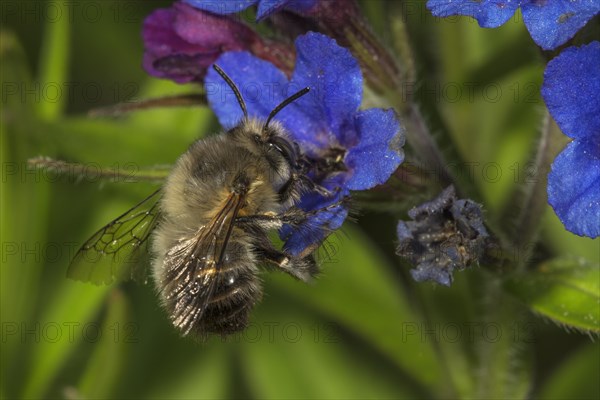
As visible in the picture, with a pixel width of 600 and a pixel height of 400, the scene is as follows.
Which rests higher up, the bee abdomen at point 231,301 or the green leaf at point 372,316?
the bee abdomen at point 231,301

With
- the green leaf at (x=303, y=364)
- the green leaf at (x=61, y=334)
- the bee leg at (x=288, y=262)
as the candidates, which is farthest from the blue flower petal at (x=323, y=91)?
the green leaf at (x=303, y=364)

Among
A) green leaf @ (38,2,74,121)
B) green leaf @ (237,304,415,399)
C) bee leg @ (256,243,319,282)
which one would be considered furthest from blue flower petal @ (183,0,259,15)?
green leaf @ (237,304,415,399)

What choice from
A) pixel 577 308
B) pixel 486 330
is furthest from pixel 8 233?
pixel 577 308

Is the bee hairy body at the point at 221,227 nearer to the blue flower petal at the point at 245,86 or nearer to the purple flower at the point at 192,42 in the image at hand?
the blue flower petal at the point at 245,86

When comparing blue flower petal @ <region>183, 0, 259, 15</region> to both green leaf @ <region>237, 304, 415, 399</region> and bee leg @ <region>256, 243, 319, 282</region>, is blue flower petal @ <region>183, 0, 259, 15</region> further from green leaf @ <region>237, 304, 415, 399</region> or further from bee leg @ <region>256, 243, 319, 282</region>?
green leaf @ <region>237, 304, 415, 399</region>

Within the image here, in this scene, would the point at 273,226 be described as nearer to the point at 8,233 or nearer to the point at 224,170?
the point at 224,170

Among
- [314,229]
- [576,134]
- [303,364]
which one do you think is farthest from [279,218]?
[303,364]

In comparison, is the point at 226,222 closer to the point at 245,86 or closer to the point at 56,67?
the point at 245,86
